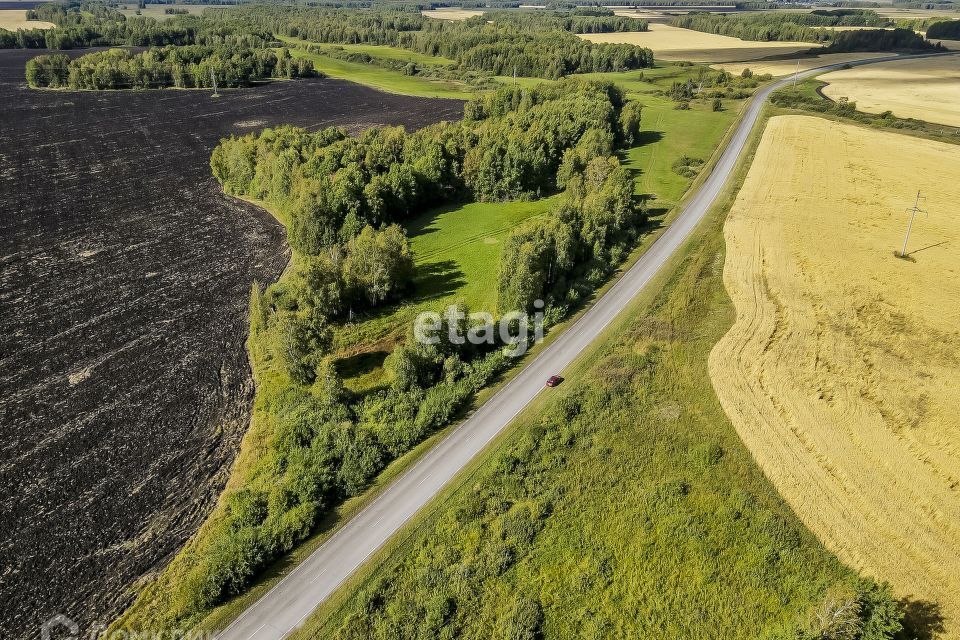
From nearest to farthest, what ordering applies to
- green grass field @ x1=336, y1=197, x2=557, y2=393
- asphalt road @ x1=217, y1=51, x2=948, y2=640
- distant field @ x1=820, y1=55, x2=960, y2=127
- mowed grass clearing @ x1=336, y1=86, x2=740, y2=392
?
asphalt road @ x1=217, y1=51, x2=948, y2=640
green grass field @ x1=336, y1=197, x2=557, y2=393
mowed grass clearing @ x1=336, y1=86, x2=740, y2=392
distant field @ x1=820, y1=55, x2=960, y2=127

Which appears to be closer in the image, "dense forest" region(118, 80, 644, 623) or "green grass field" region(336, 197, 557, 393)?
"dense forest" region(118, 80, 644, 623)

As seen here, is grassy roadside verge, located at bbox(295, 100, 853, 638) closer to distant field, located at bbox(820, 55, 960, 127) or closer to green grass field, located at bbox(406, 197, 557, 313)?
green grass field, located at bbox(406, 197, 557, 313)

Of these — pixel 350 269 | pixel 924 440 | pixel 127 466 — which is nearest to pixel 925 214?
pixel 924 440

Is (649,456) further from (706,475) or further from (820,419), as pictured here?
(820,419)

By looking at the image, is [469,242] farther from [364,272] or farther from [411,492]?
[411,492]

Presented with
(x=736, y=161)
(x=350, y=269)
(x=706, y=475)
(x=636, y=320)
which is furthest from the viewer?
(x=736, y=161)

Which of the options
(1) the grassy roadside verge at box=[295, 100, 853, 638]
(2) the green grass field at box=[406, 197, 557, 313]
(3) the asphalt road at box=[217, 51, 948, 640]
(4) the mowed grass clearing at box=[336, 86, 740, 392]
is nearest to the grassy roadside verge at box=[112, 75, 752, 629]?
(3) the asphalt road at box=[217, 51, 948, 640]
